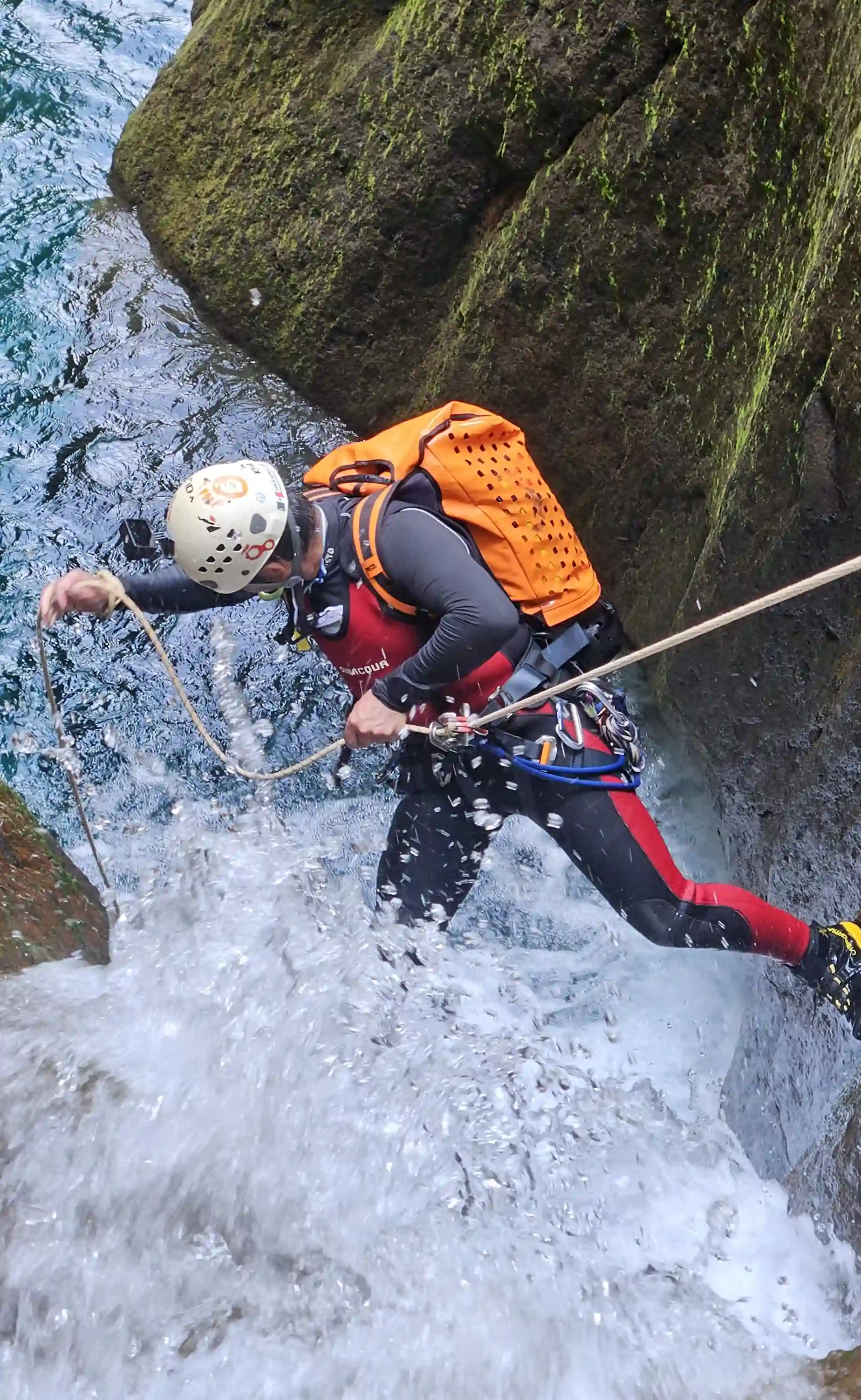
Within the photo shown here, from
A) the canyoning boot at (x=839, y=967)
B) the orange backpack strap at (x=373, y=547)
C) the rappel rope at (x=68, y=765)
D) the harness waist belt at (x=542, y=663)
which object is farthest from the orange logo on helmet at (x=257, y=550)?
the canyoning boot at (x=839, y=967)

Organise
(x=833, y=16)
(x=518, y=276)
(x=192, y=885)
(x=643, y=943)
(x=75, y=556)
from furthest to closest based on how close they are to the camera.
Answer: (x=75, y=556) < (x=518, y=276) < (x=643, y=943) < (x=192, y=885) < (x=833, y=16)

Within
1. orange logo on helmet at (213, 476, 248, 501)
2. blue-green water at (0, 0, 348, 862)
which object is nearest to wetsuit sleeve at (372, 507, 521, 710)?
orange logo on helmet at (213, 476, 248, 501)

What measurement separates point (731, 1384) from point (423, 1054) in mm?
1429

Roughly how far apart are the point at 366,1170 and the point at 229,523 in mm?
2092

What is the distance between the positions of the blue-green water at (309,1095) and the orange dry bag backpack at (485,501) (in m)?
1.44

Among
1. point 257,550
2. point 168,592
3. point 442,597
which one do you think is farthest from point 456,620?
point 168,592

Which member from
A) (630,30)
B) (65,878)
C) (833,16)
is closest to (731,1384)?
(65,878)

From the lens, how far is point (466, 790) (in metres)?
3.90

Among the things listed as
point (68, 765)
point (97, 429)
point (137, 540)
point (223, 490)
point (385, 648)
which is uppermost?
point (223, 490)

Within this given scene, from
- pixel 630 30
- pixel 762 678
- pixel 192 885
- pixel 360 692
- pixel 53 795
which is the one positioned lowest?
pixel 53 795

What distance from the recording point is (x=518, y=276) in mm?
5184

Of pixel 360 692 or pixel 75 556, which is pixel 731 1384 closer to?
pixel 360 692

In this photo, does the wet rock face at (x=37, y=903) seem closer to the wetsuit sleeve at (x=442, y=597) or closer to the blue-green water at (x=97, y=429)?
the blue-green water at (x=97, y=429)

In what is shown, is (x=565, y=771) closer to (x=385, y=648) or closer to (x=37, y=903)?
(x=385, y=648)
